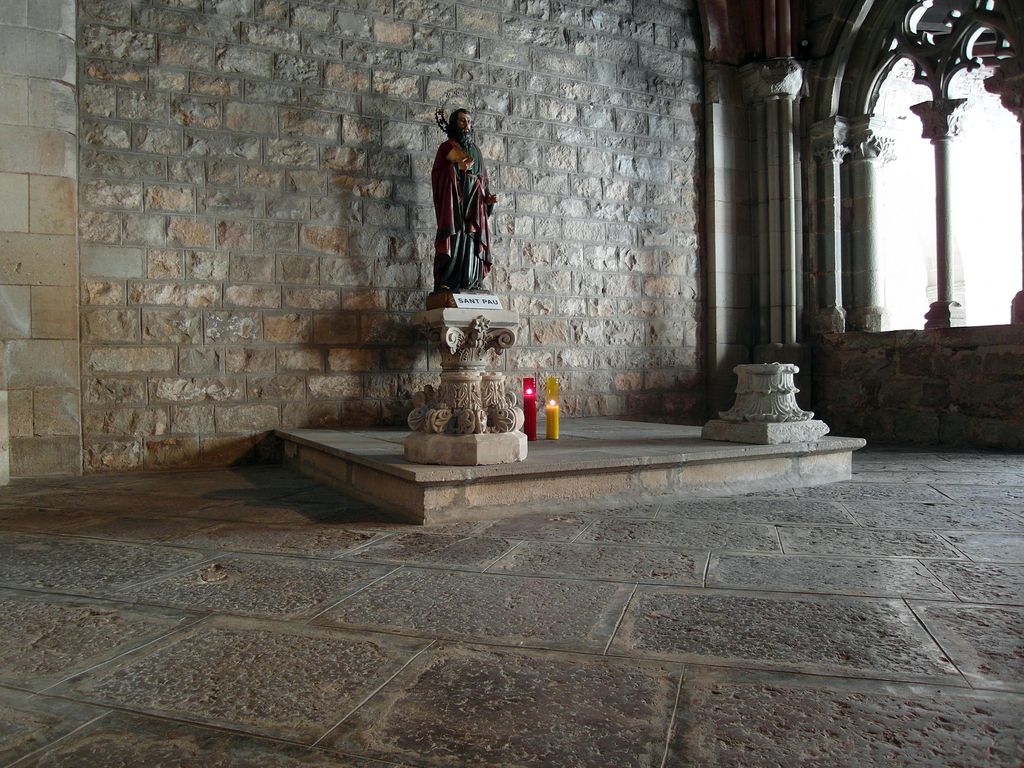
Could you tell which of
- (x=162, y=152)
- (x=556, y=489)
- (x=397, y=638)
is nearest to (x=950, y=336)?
(x=556, y=489)

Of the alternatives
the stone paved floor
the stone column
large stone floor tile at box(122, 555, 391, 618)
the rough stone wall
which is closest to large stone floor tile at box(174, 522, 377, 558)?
the stone paved floor

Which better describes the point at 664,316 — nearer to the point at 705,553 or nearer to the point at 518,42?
the point at 518,42

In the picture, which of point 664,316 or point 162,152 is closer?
point 162,152

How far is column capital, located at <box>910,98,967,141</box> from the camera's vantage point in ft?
20.4

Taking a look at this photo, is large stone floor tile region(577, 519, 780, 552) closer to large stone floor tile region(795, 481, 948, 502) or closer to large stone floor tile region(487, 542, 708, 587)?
large stone floor tile region(487, 542, 708, 587)

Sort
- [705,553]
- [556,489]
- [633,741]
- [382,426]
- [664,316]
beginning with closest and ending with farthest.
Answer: [633,741], [705,553], [556,489], [382,426], [664,316]

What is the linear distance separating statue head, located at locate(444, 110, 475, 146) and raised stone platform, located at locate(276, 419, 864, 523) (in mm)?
2041

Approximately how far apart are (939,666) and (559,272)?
4.87m

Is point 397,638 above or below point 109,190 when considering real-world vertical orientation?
below

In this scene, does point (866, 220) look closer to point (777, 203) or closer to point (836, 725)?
point (777, 203)

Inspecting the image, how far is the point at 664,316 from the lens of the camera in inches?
264

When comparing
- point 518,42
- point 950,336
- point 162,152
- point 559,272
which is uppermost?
point 518,42

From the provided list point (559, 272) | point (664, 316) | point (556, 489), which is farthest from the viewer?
point (664, 316)

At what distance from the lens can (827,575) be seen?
2357 mm
